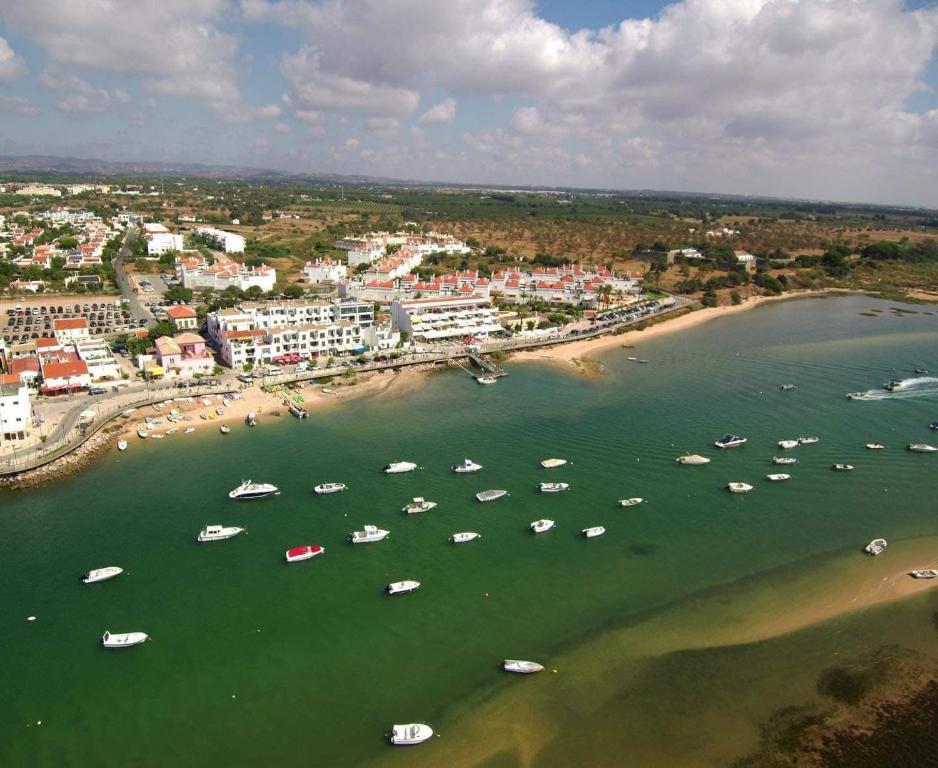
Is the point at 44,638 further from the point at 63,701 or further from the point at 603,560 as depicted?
the point at 603,560

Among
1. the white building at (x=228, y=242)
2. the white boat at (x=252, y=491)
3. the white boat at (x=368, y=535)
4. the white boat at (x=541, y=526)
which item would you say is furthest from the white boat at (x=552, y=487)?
the white building at (x=228, y=242)

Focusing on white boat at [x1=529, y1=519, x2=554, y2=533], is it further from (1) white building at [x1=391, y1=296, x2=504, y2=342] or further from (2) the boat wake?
(2) the boat wake

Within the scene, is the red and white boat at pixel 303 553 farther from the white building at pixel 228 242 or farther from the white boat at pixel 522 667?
the white building at pixel 228 242

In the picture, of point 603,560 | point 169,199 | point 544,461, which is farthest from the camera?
point 169,199

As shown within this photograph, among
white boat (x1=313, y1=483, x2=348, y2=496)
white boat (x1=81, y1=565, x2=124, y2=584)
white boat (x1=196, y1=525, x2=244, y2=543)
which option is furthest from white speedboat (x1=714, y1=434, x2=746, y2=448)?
white boat (x1=81, y1=565, x2=124, y2=584)

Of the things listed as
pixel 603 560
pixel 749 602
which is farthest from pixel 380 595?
pixel 749 602

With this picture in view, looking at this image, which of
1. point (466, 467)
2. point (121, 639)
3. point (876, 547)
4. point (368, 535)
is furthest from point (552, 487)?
point (121, 639)

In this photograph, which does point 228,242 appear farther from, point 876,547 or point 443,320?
point 876,547
